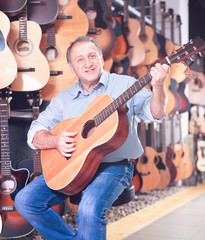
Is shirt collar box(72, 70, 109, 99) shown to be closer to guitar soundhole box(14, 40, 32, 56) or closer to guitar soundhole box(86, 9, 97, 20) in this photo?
guitar soundhole box(14, 40, 32, 56)

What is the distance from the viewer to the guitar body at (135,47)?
12.4 feet

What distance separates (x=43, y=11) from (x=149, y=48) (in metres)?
1.46

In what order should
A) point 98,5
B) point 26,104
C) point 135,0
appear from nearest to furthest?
point 26,104
point 98,5
point 135,0

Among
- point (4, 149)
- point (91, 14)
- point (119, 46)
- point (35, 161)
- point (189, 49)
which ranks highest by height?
point (91, 14)

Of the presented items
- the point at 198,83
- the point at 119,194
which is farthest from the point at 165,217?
the point at 198,83

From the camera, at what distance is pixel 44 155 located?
83.4 inches

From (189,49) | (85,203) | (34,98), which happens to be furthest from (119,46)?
(85,203)

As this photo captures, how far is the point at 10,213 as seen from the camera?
2604mm

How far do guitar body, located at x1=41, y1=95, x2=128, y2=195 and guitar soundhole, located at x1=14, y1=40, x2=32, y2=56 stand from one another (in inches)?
33.7

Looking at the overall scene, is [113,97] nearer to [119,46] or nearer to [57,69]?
[57,69]

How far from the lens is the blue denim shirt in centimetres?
201

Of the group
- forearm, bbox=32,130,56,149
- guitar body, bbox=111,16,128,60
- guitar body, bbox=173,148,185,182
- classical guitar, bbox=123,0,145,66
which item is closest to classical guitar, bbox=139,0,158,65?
classical guitar, bbox=123,0,145,66

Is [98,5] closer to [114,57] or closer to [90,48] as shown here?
[114,57]

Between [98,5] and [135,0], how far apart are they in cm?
187
